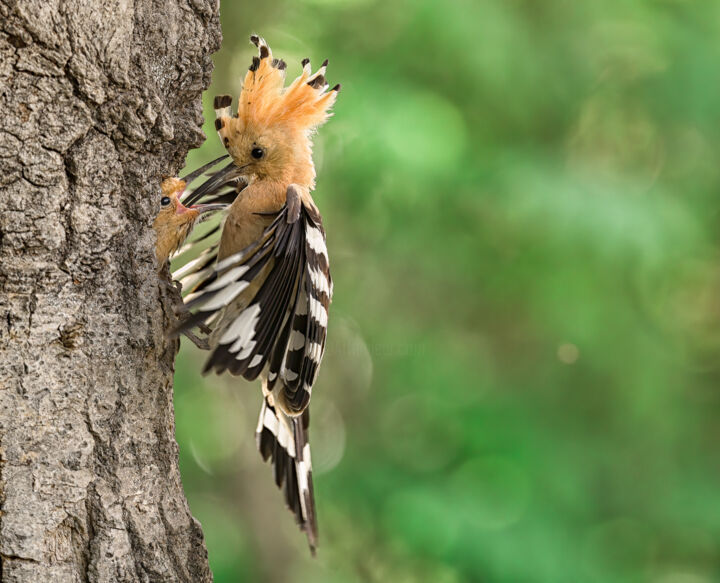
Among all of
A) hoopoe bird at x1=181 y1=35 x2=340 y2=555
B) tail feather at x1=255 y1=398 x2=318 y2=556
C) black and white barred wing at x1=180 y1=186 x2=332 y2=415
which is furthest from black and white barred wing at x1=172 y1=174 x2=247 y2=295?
tail feather at x1=255 y1=398 x2=318 y2=556

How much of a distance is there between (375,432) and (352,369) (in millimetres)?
448

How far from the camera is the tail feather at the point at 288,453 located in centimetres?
220

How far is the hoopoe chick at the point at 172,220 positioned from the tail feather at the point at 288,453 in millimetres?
560

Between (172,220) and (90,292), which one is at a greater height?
(172,220)

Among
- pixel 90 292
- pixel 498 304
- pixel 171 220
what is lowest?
pixel 90 292

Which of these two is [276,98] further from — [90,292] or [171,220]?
[90,292]

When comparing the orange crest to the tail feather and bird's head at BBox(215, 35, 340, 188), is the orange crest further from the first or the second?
the tail feather

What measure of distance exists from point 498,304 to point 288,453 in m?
2.69

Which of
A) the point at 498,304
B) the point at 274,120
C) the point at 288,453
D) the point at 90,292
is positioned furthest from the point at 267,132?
the point at 498,304

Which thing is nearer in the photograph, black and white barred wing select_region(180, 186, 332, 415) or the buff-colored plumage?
black and white barred wing select_region(180, 186, 332, 415)

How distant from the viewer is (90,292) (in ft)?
5.09

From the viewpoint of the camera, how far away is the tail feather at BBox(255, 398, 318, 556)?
7.21 feet

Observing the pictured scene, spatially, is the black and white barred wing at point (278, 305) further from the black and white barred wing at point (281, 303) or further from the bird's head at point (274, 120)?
the bird's head at point (274, 120)

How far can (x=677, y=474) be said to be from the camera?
479 centimetres
